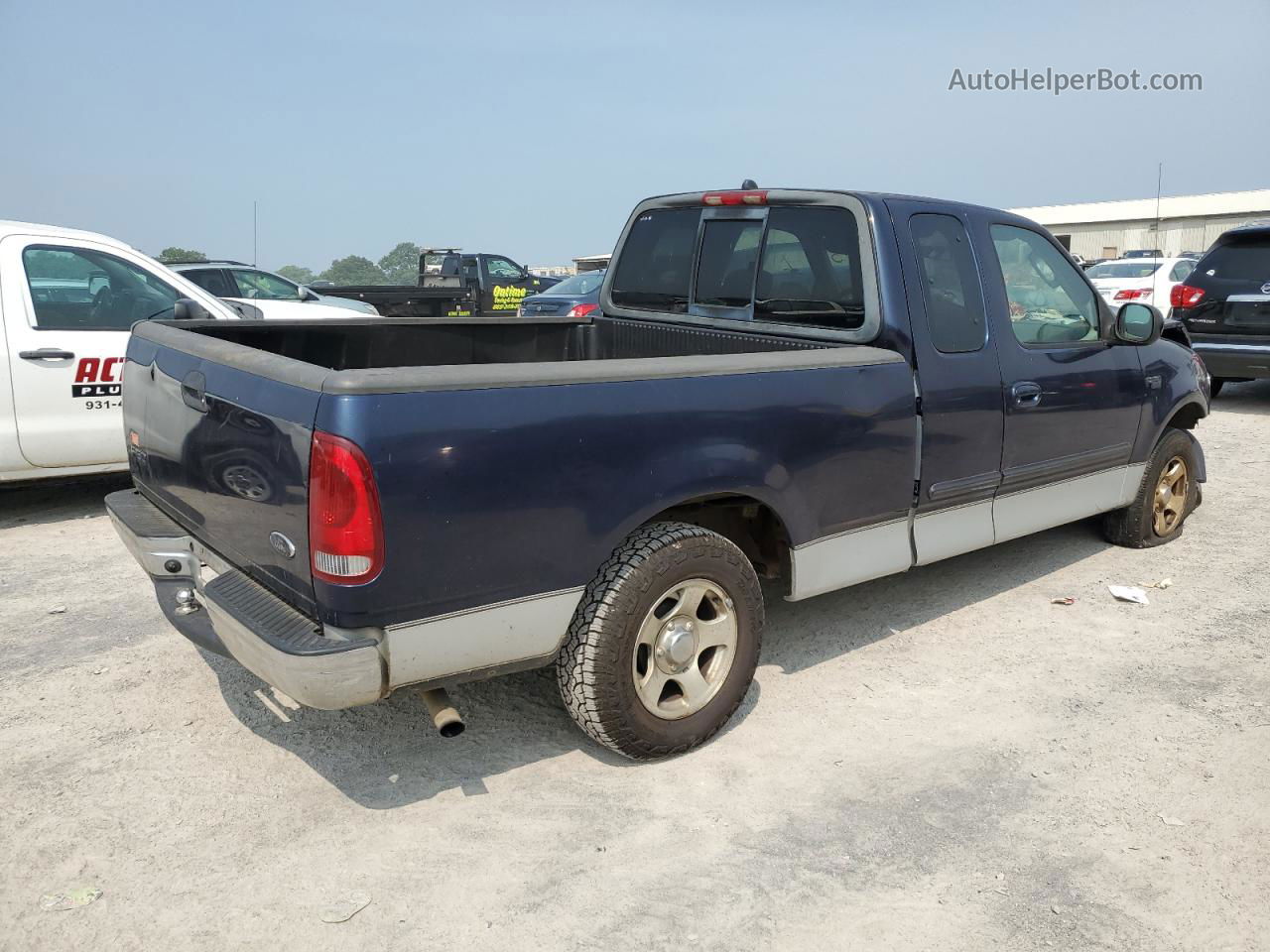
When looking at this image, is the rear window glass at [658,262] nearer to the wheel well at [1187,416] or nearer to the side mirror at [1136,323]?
the side mirror at [1136,323]

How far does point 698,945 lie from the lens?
2666mm

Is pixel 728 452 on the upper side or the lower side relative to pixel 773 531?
upper

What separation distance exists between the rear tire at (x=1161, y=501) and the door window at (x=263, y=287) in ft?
32.6

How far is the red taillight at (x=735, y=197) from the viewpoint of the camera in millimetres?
4633

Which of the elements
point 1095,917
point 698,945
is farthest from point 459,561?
point 1095,917

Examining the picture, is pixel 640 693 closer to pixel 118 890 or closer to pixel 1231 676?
pixel 118 890

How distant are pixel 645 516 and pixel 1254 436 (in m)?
8.65

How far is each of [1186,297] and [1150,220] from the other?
6617 centimetres

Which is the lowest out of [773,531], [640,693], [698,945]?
[698,945]

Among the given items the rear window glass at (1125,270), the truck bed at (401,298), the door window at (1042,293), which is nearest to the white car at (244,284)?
the truck bed at (401,298)

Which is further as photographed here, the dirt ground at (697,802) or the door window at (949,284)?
the door window at (949,284)

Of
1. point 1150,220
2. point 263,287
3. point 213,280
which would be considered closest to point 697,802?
point 213,280

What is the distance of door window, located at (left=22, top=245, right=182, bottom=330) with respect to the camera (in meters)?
6.36

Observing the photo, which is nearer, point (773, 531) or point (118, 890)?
point (118, 890)
